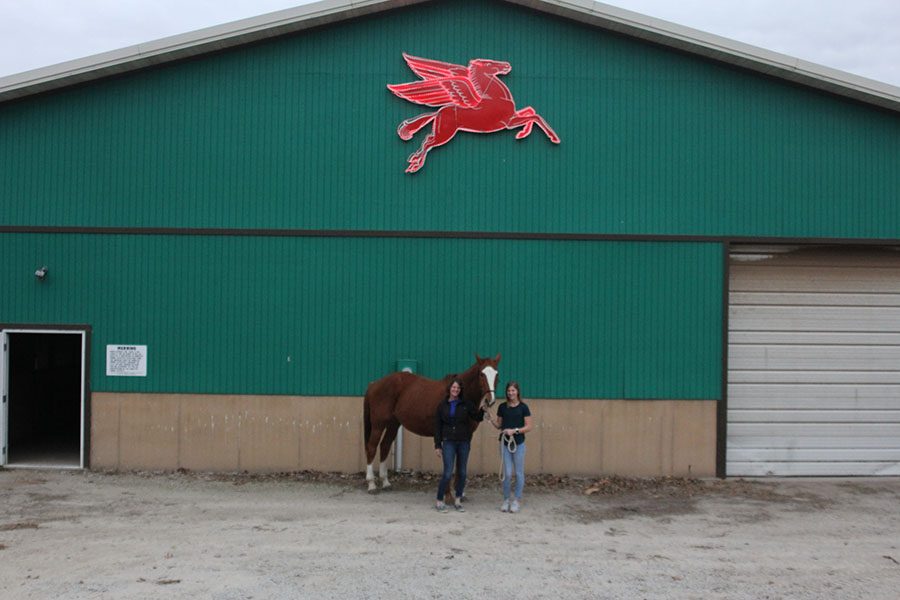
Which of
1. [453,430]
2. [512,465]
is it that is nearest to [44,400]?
[453,430]

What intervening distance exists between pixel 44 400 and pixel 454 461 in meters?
9.85

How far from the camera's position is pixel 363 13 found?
1226cm

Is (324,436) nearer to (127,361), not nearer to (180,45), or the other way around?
(127,361)

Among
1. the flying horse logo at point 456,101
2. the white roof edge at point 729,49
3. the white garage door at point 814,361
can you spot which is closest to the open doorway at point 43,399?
the flying horse logo at point 456,101

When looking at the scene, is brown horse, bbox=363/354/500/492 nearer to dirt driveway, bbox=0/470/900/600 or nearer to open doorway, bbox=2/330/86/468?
dirt driveway, bbox=0/470/900/600

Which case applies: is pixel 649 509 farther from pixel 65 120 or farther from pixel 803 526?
pixel 65 120

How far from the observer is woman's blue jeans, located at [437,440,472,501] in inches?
398

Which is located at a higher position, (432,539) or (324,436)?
(324,436)

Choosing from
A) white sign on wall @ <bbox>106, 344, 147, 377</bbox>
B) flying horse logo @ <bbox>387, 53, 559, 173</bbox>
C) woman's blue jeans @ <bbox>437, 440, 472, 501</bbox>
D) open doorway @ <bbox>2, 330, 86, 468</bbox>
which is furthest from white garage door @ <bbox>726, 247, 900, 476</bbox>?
open doorway @ <bbox>2, 330, 86, 468</bbox>

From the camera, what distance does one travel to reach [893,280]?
12.9 m

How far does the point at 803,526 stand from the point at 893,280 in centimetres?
549

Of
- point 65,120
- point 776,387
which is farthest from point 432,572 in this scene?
point 65,120

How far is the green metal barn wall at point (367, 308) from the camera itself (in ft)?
40.6

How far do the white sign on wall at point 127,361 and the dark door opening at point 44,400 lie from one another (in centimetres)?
115
